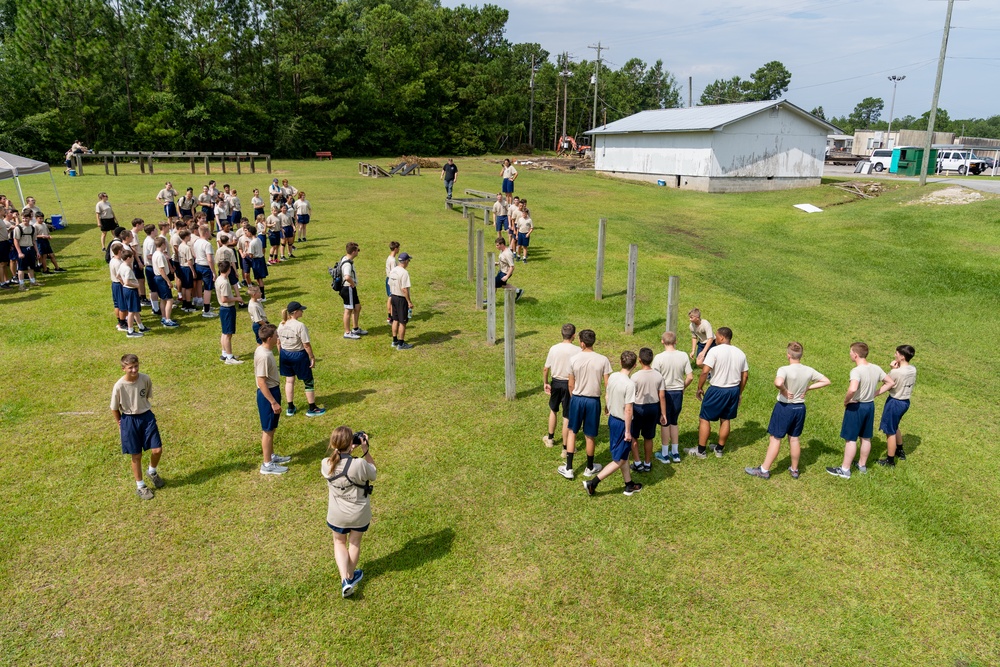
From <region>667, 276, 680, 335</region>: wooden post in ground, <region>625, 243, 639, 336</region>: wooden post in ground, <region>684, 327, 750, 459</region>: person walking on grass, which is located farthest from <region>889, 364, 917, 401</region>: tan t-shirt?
<region>625, 243, 639, 336</region>: wooden post in ground

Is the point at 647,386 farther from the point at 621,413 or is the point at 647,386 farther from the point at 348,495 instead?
the point at 348,495

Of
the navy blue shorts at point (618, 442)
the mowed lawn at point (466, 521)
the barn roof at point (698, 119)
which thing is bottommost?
the mowed lawn at point (466, 521)

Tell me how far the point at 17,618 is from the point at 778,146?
43.6 metres

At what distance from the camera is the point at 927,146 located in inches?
1324

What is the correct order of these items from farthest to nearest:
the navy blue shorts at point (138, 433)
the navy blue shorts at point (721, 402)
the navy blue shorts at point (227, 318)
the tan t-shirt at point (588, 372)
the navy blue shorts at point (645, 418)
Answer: the navy blue shorts at point (227, 318) < the navy blue shorts at point (721, 402) < the navy blue shorts at point (645, 418) < the tan t-shirt at point (588, 372) < the navy blue shorts at point (138, 433)

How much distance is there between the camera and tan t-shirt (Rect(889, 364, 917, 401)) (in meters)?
8.16

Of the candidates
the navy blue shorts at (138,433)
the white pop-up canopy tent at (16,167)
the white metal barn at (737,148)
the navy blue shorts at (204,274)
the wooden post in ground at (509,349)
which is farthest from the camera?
the white metal barn at (737,148)

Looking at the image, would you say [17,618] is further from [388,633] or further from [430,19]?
[430,19]

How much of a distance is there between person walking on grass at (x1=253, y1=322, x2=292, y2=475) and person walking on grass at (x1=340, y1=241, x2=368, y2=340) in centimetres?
430

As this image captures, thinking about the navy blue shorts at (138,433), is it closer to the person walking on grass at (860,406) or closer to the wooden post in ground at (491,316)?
the wooden post in ground at (491,316)

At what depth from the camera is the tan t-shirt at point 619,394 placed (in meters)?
7.28

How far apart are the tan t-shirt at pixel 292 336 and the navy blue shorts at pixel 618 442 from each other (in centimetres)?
473

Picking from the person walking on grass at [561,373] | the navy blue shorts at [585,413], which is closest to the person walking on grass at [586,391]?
the navy blue shorts at [585,413]

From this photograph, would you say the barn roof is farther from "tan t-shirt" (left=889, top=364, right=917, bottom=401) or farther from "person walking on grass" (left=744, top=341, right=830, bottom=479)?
"person walking on grass" (left=744, top=341, right=830, bottom=479)
